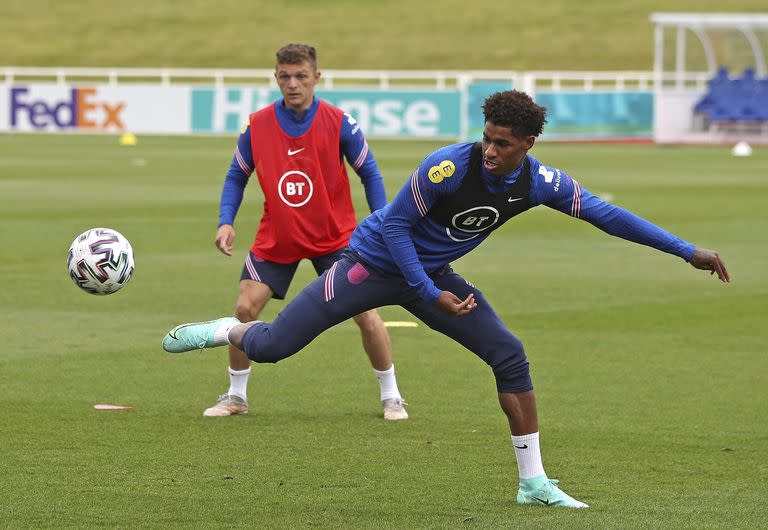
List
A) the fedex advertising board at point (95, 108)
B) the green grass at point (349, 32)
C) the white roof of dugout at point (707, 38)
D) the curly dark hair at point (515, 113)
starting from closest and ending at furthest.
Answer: the curly dark hair at point (515, 113)
the fedex advertising board at point (95, 108)
the white roof of dugout at point (707, 38)
the green grass at point (349, 32)

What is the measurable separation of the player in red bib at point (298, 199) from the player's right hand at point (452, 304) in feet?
7.77

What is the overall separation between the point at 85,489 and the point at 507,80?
41.4m

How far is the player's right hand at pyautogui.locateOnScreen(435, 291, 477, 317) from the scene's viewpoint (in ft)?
22.7

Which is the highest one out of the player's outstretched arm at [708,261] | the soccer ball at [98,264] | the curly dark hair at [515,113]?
the curly dark hair at [515,113]

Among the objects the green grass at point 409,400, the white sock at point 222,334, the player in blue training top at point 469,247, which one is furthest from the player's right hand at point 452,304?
the white sock at point 222,334

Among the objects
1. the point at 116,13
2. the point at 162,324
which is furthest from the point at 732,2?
the point at 162,324

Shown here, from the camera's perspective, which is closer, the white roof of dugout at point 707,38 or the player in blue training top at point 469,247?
the player in blue training top at point 469,247

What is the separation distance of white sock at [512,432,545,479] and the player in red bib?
85.4 inches

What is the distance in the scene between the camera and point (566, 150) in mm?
40594

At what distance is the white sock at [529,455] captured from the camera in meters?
7.08

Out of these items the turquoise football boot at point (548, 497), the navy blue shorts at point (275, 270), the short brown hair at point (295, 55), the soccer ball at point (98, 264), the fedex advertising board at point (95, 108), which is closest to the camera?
the turquoise football boot at point (548, 497)

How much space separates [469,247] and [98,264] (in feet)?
8.22

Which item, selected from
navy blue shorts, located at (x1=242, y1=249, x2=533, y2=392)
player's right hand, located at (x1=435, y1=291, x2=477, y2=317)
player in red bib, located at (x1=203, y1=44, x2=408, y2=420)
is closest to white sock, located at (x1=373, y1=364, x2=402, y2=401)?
player in red bib, located at (x1=203, y1=44, x2=408, y2=420)

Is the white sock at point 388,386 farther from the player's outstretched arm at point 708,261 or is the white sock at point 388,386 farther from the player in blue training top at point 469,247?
the player's outstretched arm at point 708,261
